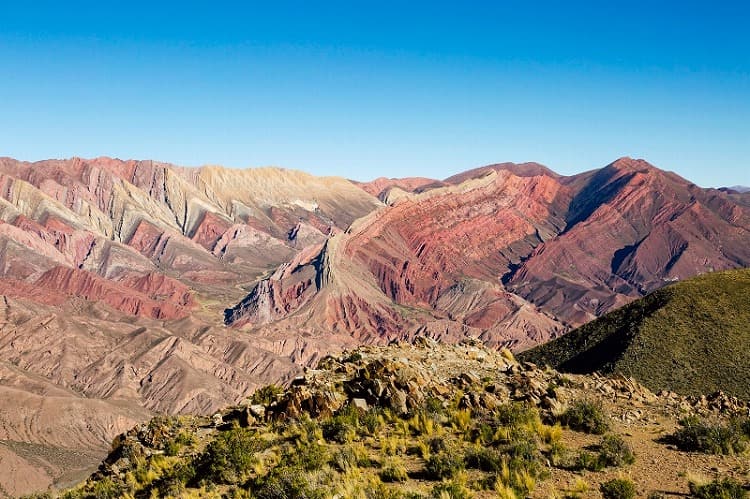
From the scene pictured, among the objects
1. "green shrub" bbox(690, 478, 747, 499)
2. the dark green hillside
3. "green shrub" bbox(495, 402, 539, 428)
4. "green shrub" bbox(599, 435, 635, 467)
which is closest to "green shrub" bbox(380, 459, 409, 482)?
"green shrub" bbox(495, 402, 539, 428)

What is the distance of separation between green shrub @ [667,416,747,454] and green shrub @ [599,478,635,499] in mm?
3507

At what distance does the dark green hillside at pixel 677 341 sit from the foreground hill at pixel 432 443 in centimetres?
1117

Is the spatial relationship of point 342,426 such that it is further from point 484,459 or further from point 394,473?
point 484,459

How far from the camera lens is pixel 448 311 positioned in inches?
7431

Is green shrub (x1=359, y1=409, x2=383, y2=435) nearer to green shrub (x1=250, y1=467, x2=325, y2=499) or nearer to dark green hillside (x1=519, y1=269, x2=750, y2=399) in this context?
green shrub (x1=250, y1=467, x2=325, y2=499)

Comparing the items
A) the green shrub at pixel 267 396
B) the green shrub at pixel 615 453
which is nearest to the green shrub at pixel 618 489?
the green shrub at pixel 615 453

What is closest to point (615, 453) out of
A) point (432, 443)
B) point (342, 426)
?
point (432, 443)

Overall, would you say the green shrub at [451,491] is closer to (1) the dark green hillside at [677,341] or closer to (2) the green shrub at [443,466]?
(2) the green shrub at [443,466]

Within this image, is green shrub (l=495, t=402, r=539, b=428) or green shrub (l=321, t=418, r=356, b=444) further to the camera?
green shrub (l=321, t=418, r=356, b=444)

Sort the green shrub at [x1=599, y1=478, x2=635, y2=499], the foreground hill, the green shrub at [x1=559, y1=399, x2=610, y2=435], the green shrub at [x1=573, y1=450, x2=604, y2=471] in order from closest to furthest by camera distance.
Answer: the green shrub at [x1=599, y1=478, x2=635, y2=499] → the foreground hill → the green shrub at [x1=573, y1=450, x2=604, y2=471] → the green shrub at [x1=559, y1=399, x2=610, y2=435]

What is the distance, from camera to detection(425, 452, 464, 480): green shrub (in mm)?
15820

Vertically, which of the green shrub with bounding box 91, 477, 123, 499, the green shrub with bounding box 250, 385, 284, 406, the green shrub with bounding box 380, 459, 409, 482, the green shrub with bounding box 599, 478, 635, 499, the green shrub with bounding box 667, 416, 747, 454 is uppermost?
the green shrub with bounding box 667, 416, 747, 454

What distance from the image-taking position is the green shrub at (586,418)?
18203 mm

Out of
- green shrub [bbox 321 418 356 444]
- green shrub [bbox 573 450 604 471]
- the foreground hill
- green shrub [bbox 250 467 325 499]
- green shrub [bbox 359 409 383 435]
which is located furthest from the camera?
green shrub [bbox 359 409 383 435]
